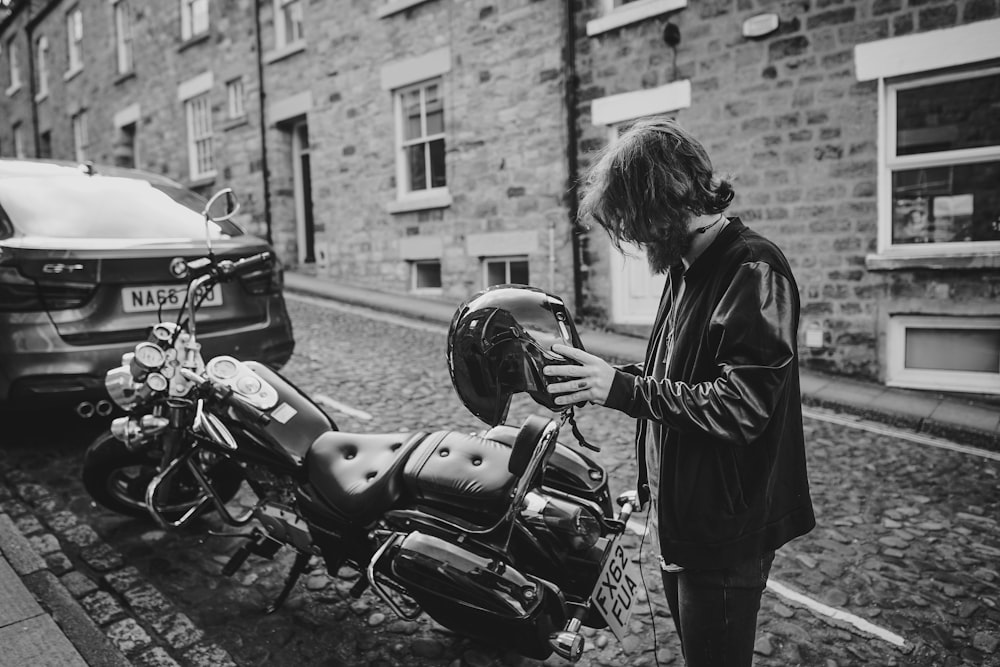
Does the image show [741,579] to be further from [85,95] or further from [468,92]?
[85,95]

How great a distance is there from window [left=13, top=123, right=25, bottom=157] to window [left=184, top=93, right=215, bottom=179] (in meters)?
13.3

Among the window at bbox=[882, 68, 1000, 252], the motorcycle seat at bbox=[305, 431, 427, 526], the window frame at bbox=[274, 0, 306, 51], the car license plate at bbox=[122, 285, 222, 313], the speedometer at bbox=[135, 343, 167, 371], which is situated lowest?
the motorcycle seat at bbox=[305, 431, 427, 526]

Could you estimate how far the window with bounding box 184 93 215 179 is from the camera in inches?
637

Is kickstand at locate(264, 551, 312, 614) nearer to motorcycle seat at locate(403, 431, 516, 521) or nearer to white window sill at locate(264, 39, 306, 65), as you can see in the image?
motorcycle seat at locate(403, 431, 516, 521)

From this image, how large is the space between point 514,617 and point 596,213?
4.17 ft

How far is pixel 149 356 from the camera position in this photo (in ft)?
9.78

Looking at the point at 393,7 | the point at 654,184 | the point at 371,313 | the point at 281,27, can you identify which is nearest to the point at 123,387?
the point at 654,184

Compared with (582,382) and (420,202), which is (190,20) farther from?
(582,382)

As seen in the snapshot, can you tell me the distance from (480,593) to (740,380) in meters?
1.17

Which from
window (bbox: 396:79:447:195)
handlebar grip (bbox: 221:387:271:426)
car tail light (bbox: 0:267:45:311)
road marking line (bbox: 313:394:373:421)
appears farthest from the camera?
window (bbox: 396:79:447:195)

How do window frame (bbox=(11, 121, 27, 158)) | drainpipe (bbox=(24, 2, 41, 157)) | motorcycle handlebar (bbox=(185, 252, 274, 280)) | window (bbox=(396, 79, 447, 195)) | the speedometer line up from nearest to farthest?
the speedometer, motorcycle handlebar (bbox=(185, 252, 274, 280)), window (bbox=(396, 79, 447, 195)), drainpipe (bbox=(24, 2, 41, 157)), window frame (bbox=(11, 121, 27, 158))

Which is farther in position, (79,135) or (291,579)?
(79,135)

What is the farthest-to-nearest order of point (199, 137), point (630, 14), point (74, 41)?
point (74, 41)
point (199, 137)
point (630, 14)

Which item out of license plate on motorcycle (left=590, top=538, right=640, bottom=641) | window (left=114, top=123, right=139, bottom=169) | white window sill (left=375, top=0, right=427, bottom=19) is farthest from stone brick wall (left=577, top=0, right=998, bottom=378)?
window (left=114, top=123, right=139, bottom=169)
